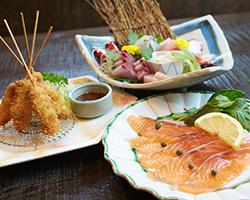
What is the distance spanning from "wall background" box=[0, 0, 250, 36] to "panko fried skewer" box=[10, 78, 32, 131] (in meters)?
2.11

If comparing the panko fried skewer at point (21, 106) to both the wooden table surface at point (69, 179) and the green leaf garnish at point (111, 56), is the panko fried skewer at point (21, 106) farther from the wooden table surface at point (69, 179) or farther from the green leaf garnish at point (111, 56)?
the green leaf garnish at point (111, 56)

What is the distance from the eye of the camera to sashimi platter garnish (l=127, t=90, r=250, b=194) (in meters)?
1.02

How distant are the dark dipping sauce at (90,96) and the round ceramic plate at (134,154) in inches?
6.6

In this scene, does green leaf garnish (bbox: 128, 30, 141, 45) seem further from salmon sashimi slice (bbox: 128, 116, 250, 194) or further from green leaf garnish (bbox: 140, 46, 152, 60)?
salmon sashimi slice (bbox: 128, 116, 250, 194)

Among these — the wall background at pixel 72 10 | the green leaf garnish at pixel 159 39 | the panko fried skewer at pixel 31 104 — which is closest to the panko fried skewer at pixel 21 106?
the panko fried skewer at pixel 31 104

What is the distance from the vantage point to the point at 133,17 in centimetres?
201

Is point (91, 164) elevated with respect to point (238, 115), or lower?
lower

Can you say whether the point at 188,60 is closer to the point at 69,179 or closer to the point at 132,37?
the point at 132,37

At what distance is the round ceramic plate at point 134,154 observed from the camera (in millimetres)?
928

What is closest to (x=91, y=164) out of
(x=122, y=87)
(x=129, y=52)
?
(x=122, y=87)

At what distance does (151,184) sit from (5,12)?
8.92 feet

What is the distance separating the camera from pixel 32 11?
125 inches

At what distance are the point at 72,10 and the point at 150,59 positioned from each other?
1.85 metres

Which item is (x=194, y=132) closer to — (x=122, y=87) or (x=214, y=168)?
(x=214, y=168)
